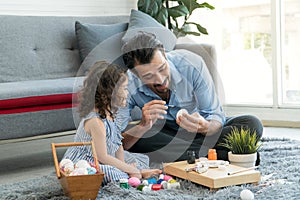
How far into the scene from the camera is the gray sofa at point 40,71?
2.55m

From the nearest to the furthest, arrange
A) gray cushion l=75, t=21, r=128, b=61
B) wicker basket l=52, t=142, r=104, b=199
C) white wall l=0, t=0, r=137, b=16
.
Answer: wicker basket l=52, t=142, r=104, b=199 → gray cushion l=75, t=21, r=128, b=61 → white wall l=0, t=0, r=137, b=16

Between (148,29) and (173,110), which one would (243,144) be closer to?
(173,110)

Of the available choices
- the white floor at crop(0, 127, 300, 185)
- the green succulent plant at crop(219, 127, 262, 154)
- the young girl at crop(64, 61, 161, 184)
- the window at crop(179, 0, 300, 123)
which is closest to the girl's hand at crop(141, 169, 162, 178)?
the young girl at crop(64, 61, 161, 184)

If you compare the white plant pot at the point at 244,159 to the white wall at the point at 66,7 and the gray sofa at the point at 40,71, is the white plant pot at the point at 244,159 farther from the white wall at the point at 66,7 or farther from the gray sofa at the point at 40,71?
the white wall at the point at 66,7

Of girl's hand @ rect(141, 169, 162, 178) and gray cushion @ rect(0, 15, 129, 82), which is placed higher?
gray cushion @ rect(0, 15, 129, 82)

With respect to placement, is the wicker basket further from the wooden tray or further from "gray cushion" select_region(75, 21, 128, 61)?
"gray cushion" select_region(75, 21, 128, 61)

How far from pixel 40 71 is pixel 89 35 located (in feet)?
1.24

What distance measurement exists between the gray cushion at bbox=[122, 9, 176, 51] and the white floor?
810mm

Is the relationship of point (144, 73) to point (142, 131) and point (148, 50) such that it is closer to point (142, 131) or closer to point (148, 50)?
point (148, 50)

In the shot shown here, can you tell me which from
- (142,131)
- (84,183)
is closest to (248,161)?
(142,131)

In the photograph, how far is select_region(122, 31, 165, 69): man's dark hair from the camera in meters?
2.18

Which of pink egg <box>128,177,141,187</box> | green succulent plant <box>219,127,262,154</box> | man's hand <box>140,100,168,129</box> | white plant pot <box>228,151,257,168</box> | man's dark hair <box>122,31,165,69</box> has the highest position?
man's dark hair <box>122,31,165,69</box>

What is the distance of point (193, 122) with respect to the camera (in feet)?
7.59

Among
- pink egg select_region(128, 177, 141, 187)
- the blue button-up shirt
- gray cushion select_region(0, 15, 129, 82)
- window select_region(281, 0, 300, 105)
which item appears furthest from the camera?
window select_region(281, 0, 300, 105)
